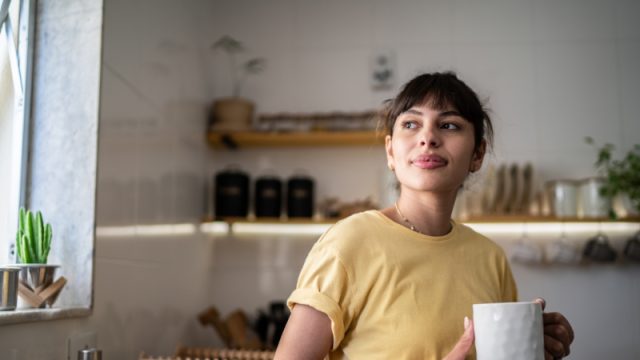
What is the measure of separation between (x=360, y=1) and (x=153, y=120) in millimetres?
1807

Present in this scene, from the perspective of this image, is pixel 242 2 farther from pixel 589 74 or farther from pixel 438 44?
pixel 589 74

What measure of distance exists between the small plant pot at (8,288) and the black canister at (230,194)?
2.07 meters

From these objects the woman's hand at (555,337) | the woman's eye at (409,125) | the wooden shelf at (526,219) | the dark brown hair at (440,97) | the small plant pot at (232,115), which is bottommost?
the woman's hand at (555,337)

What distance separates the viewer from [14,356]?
4.63 ft

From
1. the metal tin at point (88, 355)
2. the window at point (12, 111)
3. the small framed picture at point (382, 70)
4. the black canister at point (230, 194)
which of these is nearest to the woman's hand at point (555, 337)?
the metal tin at point (88, 355)

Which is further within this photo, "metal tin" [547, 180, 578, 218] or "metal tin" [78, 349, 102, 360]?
"metal tin" [547, 180, 578, 218]

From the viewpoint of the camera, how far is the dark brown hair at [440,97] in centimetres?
108

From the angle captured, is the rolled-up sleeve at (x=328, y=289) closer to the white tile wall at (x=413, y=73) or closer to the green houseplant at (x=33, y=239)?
the green houseplant at (x=33, y=239)

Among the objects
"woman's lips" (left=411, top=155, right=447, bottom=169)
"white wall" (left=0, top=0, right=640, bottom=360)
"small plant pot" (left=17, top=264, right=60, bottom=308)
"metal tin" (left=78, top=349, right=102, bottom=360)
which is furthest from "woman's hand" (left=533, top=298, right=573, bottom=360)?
"white wall" (left=0, top=0, right=640, bottom=360)

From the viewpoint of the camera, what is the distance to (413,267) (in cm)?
101

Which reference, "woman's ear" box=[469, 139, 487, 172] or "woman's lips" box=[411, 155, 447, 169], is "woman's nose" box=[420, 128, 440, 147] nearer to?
"woman's lips" box=[411, 155, 447, 169]

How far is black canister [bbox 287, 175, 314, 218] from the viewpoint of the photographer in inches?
139

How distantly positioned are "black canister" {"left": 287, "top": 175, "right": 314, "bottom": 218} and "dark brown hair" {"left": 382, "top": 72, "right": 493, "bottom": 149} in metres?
2.40

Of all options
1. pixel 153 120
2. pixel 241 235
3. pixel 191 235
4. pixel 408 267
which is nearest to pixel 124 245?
pixel 153 120
